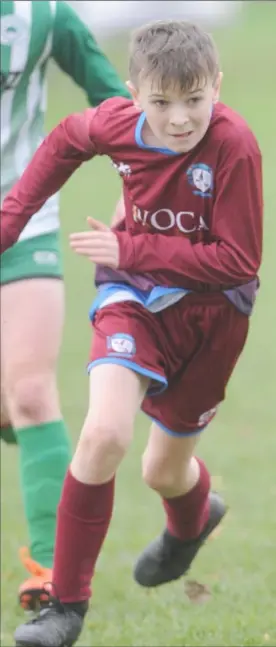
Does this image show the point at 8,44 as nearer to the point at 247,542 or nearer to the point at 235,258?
the point at 235,258

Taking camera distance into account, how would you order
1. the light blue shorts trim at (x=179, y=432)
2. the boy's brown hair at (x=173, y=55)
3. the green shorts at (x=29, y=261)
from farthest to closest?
the green shorts at (x=29, y=261) → the light blue shorts trim at (x=179, y=432) → the boy's brown hair at (x=173, y=55)

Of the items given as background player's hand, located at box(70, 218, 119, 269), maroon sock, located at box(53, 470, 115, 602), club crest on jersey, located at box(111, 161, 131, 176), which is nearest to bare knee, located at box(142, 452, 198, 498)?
maroon sock, located at box(53, 470, 115, 602)

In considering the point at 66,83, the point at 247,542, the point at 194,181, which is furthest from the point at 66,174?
the point at 66,83

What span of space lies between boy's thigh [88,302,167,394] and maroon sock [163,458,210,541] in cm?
60

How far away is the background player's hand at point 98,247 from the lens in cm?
386

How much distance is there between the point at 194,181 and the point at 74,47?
A: 1260 millimetres

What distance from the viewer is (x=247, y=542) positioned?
18.6 feet

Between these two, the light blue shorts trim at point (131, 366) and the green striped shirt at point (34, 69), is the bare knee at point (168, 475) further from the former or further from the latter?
the green striped shirt at point (34, 69)

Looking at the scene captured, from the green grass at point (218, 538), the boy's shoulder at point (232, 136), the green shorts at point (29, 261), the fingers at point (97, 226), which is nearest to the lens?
the boy's shoulder at point (232, 136)

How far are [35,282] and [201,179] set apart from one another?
3.77 feet

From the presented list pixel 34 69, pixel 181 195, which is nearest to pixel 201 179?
pixel 181 195

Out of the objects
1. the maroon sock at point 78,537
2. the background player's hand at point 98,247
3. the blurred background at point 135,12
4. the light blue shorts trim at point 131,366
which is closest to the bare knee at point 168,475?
the maroon sock at point 78,537

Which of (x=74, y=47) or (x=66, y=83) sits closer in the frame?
(x=74, y=47)

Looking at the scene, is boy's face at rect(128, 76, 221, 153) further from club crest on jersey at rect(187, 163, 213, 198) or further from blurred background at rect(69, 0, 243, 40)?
blurred background at rect(69, 0, 243, 40)
